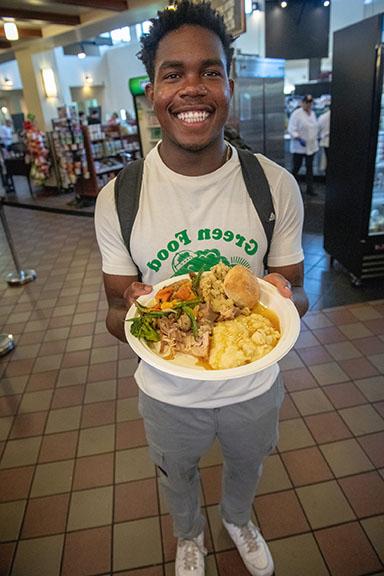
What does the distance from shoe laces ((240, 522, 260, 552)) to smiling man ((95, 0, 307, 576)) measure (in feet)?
1.42

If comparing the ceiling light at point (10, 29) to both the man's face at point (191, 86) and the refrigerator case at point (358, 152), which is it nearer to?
the refrigerator case at point (358, 152)

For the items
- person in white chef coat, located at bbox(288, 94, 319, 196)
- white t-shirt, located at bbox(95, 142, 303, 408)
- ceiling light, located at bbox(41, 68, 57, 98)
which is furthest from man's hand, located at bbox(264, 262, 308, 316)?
ceiling light, located at bbox(41, 68, 57, 98)

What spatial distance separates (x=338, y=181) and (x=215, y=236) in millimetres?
2956

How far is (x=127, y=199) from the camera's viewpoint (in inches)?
46.6

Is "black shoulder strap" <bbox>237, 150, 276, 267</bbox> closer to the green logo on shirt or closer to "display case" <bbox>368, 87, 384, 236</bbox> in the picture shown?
the green logo on shirt

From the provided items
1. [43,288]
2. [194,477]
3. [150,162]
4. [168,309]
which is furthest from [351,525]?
[43,288]

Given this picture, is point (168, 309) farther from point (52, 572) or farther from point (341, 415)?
point (341, 415)

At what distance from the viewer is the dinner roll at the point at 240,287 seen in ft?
3.40

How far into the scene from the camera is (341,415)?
7.23 feet

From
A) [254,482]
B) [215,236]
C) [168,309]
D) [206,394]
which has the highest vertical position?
[215,236]

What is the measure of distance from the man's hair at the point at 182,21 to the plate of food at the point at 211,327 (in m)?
0.69

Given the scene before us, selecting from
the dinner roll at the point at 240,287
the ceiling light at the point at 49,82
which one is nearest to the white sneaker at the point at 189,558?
the dinner roll at the point at 240,287

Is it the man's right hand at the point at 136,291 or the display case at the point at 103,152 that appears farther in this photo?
the display case at the point at 103,152

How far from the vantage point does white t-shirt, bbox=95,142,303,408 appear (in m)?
1.18
